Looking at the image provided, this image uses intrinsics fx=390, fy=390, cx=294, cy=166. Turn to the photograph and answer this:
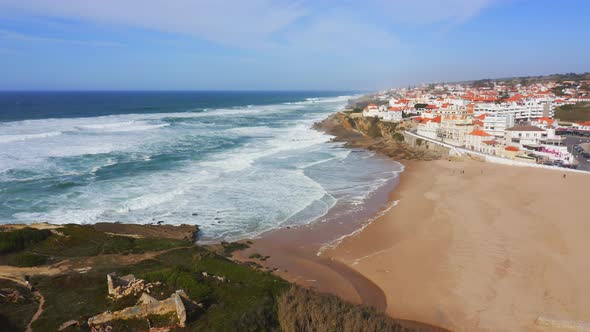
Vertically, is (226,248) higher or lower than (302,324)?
lower

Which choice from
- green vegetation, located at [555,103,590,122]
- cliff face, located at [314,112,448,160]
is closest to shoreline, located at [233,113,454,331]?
cliff face, located at [314,112,448,160]

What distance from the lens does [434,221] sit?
67.1 feet

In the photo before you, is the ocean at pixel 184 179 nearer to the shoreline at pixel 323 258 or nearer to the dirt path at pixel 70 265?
the shoreline at pixel 323 258

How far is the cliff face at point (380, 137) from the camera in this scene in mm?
41438

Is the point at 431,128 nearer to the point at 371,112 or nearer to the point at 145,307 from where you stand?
the point at 371,112

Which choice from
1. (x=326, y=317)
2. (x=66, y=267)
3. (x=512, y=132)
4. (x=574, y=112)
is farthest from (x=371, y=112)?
(x=326, y=317)

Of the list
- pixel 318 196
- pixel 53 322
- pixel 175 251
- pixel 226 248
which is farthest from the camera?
pixel 318 196

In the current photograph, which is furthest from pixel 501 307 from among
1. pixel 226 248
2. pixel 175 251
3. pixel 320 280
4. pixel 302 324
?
pixel 175 251

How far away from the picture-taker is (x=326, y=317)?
8633mm

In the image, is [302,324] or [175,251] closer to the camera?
[302,324]

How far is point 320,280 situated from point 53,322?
329 inches

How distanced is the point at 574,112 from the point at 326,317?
68170 mm

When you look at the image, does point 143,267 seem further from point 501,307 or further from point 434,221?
point 434,221

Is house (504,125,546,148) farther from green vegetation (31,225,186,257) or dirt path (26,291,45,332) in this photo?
dirt path (26,291,45,332)
